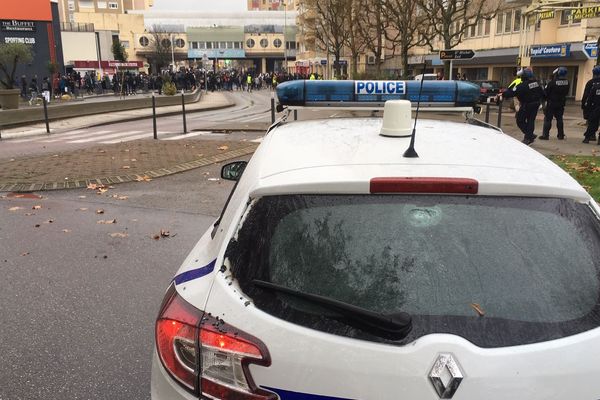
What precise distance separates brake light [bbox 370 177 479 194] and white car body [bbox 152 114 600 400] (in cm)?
3

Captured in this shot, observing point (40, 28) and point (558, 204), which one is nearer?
point (558, 204)

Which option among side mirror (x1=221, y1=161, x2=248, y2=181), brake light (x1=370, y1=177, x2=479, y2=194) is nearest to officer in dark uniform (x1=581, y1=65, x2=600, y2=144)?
side mirror (x1=221, y1=161, x2=248, y2=181)

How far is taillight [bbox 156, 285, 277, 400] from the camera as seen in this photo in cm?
174

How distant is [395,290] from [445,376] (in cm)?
33

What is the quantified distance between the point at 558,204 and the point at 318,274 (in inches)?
34.1

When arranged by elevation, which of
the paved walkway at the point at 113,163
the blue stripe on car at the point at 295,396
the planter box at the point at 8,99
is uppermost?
the blue stripe on car at the point at 295,396

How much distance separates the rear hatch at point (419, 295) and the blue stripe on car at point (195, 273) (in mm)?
158

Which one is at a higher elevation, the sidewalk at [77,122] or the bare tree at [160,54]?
the bare tree at [160,54]

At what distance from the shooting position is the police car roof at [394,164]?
1.93 metres

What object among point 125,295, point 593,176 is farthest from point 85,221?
point 593,176

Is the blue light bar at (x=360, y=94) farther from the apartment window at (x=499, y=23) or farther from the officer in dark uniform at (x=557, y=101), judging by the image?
the apartment window at (x=499, y=23)

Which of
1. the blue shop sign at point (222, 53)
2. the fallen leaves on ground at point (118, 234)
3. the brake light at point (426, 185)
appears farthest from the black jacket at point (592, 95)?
the blue shop sign at point (222, 53)

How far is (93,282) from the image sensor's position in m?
5.03

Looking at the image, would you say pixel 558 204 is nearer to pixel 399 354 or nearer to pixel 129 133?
pixel 399 354
